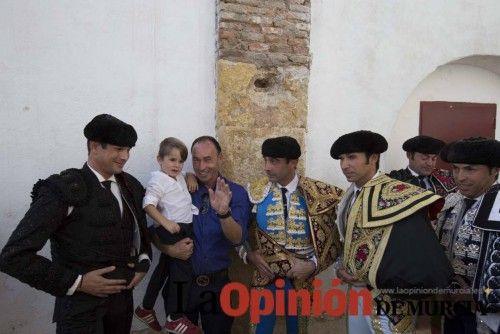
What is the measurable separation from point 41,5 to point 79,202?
5.68 feet

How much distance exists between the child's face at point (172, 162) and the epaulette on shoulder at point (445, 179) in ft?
7.99

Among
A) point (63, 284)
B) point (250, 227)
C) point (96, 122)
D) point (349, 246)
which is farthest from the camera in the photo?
point (250, 227)

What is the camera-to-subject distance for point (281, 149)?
3.17 meters

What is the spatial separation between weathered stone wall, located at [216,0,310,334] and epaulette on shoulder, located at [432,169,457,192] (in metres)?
1.33

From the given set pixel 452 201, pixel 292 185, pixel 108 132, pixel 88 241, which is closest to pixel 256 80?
pixel 292 185

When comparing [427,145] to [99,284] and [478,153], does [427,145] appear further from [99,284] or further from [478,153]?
[99,284]

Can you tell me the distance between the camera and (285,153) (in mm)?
3174

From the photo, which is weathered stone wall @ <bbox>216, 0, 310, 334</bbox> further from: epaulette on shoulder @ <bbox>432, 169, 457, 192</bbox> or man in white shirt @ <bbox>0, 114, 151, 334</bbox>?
epaulette on shoulder @ <bbox>432, 169, 457, 192</bbox>

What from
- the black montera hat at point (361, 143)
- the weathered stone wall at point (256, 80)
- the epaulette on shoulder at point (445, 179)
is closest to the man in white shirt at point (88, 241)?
the weathered stone wall at point (256, 80)

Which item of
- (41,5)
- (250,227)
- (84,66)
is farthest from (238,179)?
(41,5)

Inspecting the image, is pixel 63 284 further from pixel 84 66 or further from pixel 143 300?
pixel 84 66

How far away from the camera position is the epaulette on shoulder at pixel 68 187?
92.9 inches

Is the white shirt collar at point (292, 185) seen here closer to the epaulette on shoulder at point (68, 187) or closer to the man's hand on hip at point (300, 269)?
the man's hand on hip at point (300, 269)

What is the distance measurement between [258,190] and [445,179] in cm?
194
